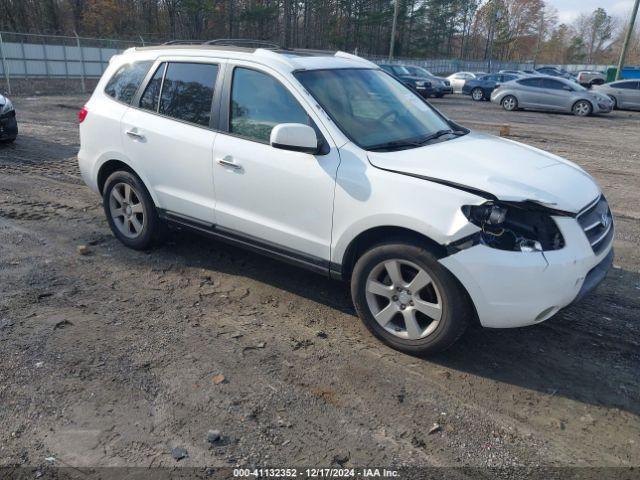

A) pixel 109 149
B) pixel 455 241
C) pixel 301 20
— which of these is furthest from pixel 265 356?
pixel 301 20

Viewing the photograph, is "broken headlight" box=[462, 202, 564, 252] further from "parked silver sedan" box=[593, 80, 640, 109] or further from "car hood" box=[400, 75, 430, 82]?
"car hood" box=[400, 75, 430, 82]

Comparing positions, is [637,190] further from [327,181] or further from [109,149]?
[109,149]

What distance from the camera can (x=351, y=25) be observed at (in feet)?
211

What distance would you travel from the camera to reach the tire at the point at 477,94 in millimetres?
27908

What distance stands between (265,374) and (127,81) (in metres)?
3.30

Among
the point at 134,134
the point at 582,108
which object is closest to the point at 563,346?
the point at 134,134

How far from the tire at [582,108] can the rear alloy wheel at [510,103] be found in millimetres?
2251

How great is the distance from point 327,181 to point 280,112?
74cm

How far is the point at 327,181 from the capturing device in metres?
3.63

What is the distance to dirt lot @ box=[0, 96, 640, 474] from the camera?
277 cm

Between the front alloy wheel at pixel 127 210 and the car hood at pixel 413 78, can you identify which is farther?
the car hood at pixel 413 78

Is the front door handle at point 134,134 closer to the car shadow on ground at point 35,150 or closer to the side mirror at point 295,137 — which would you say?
the side mirror at point 295,137

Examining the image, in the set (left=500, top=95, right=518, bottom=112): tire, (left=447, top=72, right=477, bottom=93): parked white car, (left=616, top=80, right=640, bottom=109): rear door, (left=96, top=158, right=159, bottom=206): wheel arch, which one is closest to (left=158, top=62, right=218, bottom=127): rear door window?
(left=96, top=158, right=159, bottom=206): wheel arch

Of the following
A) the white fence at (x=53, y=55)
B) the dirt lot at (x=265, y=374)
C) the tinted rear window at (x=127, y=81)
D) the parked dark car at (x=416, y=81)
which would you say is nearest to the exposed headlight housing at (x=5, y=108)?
the dirt lot at (x=265, y=374)
